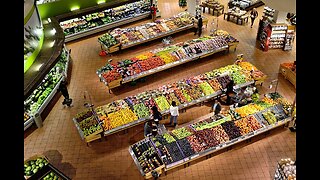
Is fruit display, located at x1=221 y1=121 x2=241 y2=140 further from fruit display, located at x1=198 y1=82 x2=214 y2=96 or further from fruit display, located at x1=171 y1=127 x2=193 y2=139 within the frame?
fruit display, located at x1=198 y1=82 x2=214 y2=96

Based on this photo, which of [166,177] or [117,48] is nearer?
[166,177]

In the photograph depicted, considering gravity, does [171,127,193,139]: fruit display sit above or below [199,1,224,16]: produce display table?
below

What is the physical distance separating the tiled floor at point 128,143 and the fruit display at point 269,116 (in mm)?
662

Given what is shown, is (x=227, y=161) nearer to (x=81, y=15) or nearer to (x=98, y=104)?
(x=98, y=104)

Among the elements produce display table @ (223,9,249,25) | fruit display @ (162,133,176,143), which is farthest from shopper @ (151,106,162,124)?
produce display table @ (223,9,249,25)

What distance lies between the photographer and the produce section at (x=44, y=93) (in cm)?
1218

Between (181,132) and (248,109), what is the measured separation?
2.69m

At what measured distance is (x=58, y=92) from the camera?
1395cm

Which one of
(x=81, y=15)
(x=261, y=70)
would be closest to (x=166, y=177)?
(x=261, y=70)

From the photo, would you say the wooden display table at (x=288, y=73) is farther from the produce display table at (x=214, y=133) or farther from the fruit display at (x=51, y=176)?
the fruit display at (x=51, y=176)

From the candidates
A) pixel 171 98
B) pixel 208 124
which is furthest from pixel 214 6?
pixel 208 124

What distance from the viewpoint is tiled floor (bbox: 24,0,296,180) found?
1053cm

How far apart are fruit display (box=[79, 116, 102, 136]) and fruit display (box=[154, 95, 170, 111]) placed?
2.42m

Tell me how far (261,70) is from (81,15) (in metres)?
9.74
